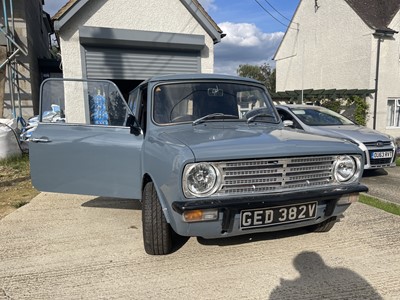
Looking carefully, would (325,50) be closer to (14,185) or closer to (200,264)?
(14,185)

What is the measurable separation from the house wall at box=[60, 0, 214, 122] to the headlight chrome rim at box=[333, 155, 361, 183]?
6.68 metres

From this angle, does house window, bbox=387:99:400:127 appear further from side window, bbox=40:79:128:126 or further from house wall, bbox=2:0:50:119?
house wall, bbox=2:0:50:119

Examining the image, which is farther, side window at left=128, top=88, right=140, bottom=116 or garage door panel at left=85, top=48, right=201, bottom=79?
garage door panel at left=85, top=48, right=201, bottom=79

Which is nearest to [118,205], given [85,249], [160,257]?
[85,249]

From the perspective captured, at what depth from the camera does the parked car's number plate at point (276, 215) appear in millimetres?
2529

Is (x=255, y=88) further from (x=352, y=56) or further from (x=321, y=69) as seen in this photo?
(x=321, y=69)

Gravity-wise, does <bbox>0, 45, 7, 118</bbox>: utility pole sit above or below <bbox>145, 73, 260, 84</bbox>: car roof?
above

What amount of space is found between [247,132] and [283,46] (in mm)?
18950

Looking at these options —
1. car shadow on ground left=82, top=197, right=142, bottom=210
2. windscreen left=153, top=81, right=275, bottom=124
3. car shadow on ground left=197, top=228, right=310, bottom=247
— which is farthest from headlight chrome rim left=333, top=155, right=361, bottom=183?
car shadow on ground left=82, top=197, right=142, bottom=210

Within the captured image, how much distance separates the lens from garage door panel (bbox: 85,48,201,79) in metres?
8.68

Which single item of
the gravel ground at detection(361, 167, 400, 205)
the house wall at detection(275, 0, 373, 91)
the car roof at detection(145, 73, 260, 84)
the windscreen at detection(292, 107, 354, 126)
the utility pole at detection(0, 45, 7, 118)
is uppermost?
the house wall at detection(275, 0, 373, 91)

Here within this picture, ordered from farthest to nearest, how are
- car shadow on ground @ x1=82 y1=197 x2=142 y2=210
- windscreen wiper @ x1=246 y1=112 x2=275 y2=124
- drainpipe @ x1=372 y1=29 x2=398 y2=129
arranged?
1. drainpipe @ x1=372 y1=29 x2=398 y2=129
2. car shadow on ground @ x1=82 y1=197 x2=142 y2=210
3. windscreen wiper @ x1=246 y1=112 x2=275 y2=124

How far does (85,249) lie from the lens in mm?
3240

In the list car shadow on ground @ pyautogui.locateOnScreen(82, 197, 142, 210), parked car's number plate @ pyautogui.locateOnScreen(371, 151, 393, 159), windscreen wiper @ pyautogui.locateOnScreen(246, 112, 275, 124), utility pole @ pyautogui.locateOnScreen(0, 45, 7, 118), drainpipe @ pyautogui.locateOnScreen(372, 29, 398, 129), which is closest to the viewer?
windscreen wiper @ pyautogui.locateOnScreen(246, 112, 275, 124)
